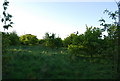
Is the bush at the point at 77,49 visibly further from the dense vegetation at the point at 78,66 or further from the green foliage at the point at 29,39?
the green foliage at the point at 29,39

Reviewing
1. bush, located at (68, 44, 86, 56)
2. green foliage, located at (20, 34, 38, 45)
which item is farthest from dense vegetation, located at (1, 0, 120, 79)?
green foliage, located at (20, 34, 38, 45)

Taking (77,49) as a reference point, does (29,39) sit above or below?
above

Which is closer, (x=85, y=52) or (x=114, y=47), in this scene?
(x=114, y=47)

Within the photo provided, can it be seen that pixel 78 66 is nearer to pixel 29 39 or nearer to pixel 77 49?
pixel 77 49

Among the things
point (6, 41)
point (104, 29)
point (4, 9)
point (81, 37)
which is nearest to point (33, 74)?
point (6, 41)

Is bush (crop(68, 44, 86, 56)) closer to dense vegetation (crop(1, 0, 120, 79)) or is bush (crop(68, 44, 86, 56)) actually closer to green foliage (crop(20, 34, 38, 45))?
dense vegetation (crop(1, 0, 120, 79))

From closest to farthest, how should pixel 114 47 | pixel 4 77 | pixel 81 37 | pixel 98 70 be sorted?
pixel 114 47 → pixel 4 77 → pixel 98 70 → pixel 81 37

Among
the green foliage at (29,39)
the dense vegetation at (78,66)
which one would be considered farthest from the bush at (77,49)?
the green foliage at (29,39)

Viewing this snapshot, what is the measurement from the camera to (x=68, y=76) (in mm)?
7848

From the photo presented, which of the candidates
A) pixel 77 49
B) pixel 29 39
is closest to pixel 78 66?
pixel 77 49

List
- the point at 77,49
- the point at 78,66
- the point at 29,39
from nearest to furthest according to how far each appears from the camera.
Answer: the point at 78,66
the point at 77,49
the point at 29,39

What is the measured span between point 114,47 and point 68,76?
2.66 meters

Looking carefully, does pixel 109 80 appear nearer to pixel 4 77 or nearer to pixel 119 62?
pixel 119 62

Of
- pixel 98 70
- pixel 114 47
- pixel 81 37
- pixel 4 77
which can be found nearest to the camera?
pixel 114 47
